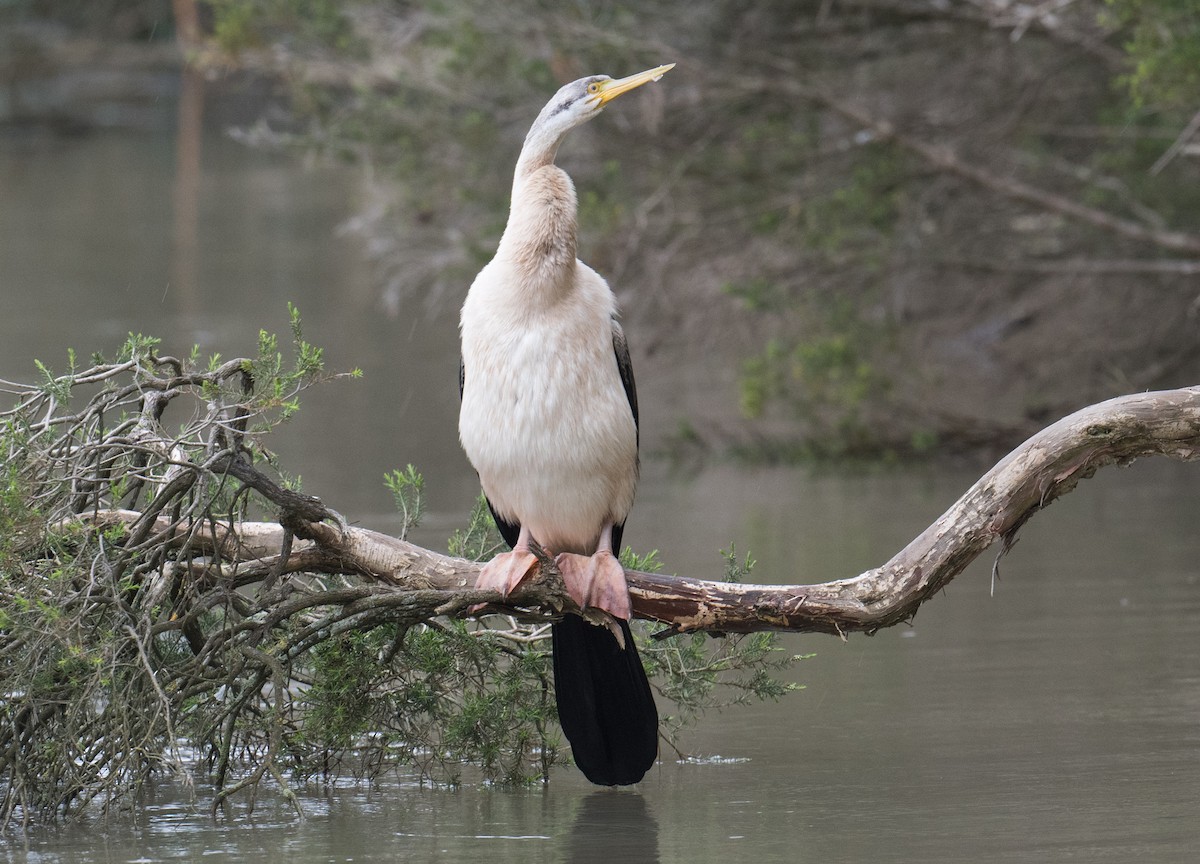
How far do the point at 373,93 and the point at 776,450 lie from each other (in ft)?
10.4

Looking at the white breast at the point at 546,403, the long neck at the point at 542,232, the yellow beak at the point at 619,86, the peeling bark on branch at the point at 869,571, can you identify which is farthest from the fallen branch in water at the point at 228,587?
the yellow beak at the point at 619,86

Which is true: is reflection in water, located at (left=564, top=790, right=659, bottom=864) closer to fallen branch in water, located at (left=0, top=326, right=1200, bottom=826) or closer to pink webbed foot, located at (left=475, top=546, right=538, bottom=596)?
fallen branch in water, located at (left=0, top=326, right=1200, bottom=826)

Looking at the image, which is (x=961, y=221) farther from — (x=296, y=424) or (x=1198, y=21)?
(x=296, y=424)

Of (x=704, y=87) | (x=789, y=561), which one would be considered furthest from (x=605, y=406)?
(x=704, y=87)

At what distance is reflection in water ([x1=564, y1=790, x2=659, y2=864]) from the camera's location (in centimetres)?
404

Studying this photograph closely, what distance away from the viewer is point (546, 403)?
4.25 meters

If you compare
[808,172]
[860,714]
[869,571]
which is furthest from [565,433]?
[808,172]

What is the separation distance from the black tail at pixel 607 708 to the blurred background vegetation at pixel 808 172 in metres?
4.93

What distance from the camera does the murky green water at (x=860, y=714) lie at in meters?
4.11

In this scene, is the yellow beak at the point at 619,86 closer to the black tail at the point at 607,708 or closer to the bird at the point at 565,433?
the bird at the point at 565,433

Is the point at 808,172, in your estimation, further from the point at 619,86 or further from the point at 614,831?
the point at 614,831

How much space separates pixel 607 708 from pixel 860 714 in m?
1.26

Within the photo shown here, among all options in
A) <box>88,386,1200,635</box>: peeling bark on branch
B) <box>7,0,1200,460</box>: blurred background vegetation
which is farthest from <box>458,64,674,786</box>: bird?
<box>7,0,1200,460</box>: blurred background vegetation

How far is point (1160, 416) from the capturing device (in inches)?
161
